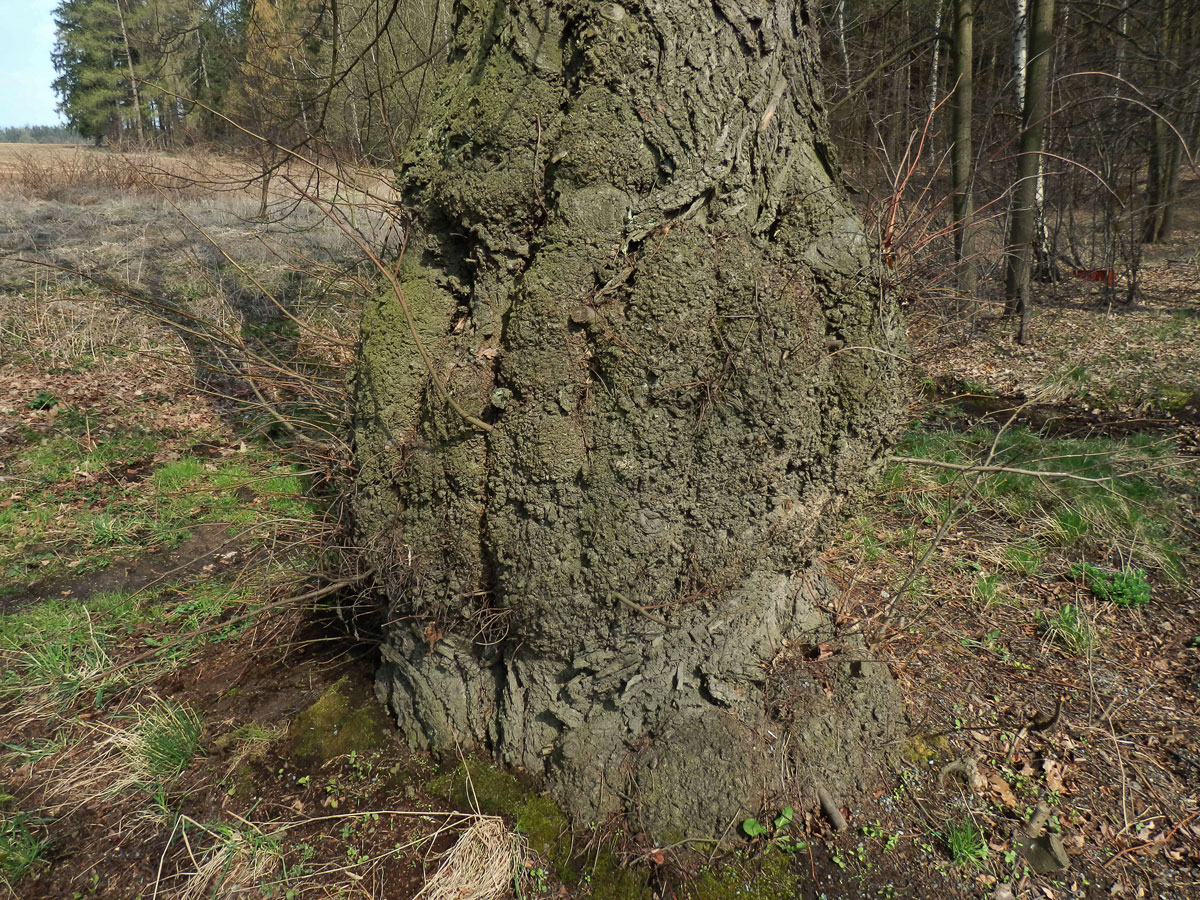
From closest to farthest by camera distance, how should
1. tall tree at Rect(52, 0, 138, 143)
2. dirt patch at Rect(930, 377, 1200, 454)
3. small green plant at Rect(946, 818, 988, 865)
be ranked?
small green plant at Rect(946, 818, 988, 865), dirt patch at Rect(930, 377, 1200, 454), tall tree at Rect(52, 0, 138, 143)

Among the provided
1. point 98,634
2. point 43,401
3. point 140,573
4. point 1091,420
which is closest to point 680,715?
point 98,634

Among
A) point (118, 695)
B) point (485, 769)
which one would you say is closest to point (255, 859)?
point (485, 769)

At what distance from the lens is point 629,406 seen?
211cm

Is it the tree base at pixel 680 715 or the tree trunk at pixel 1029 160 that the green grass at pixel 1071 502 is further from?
the tree trunk at pixel 1029 160

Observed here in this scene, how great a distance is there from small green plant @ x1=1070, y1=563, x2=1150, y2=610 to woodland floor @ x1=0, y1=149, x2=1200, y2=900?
0.01 meters

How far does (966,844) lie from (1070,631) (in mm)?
1348

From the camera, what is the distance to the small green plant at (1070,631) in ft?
9.68

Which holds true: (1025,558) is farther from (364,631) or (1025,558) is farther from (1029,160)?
(1029,160)

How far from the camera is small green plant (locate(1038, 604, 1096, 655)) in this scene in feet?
9.68

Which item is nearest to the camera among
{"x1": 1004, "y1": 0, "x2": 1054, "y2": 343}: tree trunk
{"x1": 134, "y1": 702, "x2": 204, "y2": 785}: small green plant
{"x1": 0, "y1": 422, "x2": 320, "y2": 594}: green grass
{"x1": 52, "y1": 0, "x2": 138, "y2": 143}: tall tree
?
{"x1": 134, "y1": 702, "x2": 204, "y2": 785}: small green plant

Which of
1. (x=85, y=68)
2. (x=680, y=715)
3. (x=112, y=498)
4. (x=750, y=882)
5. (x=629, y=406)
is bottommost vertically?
(x=750, y=882)

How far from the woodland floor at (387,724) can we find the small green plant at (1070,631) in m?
0.01

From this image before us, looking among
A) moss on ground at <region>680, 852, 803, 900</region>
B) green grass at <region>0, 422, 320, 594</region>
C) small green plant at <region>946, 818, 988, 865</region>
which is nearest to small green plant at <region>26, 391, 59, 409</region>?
green grass at <region>0, 422, 320, 594</region>

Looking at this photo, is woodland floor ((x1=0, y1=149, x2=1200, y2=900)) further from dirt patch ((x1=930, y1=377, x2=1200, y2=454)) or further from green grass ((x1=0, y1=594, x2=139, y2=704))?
dirt patch ((x1=930, y1=377, x2=1200, y2=454))
